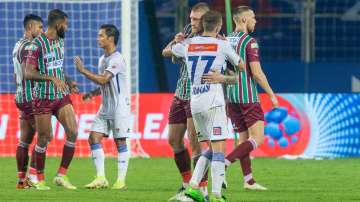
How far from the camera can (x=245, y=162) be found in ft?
43.2

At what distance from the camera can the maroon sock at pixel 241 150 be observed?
39.8 ft

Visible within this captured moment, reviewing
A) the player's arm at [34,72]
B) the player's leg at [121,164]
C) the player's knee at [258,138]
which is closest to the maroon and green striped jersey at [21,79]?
the player's arm at [34,72]

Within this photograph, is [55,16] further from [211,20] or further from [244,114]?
[211,20]

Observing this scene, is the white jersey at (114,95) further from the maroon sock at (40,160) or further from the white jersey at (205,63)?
the white jersey at (205,63)

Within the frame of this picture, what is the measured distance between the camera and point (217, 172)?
10.9m

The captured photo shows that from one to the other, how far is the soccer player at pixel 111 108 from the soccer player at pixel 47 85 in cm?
39

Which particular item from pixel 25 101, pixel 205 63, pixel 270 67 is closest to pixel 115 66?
pixel 25 101

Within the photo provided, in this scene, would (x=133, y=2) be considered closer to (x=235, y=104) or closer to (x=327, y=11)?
(x=327, y=11)

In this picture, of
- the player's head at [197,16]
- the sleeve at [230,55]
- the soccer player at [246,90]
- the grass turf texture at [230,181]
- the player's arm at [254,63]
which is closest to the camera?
the sleeve at [230,55]

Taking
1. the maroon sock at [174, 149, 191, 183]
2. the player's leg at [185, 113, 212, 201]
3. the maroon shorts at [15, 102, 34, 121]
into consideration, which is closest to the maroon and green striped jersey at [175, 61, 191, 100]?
the maroon sock at [174, 149, 191, 183]

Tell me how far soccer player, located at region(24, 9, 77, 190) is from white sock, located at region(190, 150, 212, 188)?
90.9 inches

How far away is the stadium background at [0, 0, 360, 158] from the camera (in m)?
19.8

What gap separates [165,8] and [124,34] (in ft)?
19.7

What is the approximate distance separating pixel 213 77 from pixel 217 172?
877 millimetres
